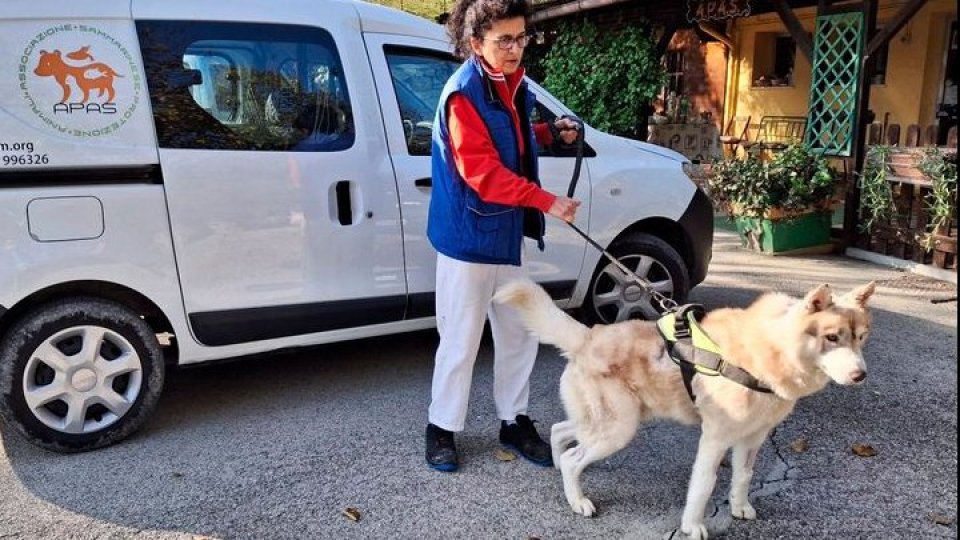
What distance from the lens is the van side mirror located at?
11.4 ft

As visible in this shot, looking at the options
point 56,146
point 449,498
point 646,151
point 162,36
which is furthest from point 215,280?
point 646,151

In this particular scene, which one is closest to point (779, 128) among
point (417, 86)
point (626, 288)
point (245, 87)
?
point (626, 288)

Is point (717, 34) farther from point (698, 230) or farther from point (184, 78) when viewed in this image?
point (184, 78)

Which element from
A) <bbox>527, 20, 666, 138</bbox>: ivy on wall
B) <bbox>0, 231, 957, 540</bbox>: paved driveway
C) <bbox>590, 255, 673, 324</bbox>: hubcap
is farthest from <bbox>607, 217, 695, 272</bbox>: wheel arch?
<bbox>527, 20, 666, 138</bbox>: ivy on wall

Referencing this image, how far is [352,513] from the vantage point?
300 cm

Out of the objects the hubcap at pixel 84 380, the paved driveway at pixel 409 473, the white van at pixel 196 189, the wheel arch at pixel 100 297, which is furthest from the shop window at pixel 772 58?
the hubcap at pixel 84 380

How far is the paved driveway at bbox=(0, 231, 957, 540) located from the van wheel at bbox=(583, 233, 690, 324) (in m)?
0.57

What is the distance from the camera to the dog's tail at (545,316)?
2924 millimetres

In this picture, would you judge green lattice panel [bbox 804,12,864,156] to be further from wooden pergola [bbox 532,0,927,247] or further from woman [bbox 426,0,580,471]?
woman [bbox 426,0,580,471]

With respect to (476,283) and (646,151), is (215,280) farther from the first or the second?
(646,151)

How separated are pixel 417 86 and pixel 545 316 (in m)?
1.82

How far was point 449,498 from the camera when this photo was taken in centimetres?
312

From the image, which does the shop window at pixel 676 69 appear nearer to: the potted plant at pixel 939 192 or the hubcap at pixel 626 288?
the potted plant at pixel 939 192

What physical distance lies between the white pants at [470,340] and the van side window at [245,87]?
3.74ft
